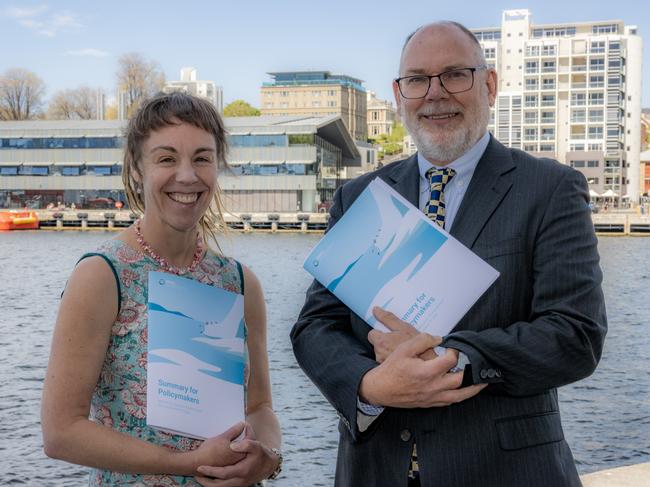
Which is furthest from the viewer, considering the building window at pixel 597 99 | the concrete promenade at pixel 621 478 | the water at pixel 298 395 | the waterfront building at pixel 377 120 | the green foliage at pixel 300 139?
the waterfront building at pixel 377 120

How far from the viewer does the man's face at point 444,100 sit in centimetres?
235

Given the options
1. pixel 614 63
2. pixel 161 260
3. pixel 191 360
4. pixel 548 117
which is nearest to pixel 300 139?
pixel 548 117

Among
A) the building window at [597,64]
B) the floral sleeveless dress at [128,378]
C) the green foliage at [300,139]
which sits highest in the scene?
the building window at [597,64]

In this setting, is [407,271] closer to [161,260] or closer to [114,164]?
[161,260]

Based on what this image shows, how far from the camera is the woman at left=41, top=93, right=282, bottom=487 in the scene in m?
1.99

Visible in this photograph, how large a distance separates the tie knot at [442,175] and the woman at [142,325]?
593 mm

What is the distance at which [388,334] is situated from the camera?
6.86 feet

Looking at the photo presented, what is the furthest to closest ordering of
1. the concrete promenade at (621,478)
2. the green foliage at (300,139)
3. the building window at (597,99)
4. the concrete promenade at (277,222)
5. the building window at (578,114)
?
the building window at (578,114)
the building window at (597,99)
the green foliage at (300,139)
the concrete promenade at (277,222)
the concrete promenade at (621,478)

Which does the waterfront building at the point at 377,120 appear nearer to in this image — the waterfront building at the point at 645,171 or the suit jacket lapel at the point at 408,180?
the waterfront building at the point at 645,171

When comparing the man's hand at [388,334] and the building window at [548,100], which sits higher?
the building window at [548,100]

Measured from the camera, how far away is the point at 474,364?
6.60 feet

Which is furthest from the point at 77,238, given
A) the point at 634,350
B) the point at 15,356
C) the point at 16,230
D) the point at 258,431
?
the point at 258,431

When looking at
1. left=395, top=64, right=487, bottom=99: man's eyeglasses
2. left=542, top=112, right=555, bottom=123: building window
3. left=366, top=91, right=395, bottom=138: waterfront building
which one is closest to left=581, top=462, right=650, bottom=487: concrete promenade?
left=395, top=64, right=487, bottom=99: man's eyeglasses

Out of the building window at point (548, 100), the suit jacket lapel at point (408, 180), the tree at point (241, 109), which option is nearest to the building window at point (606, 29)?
the building window at point (548, 100)
